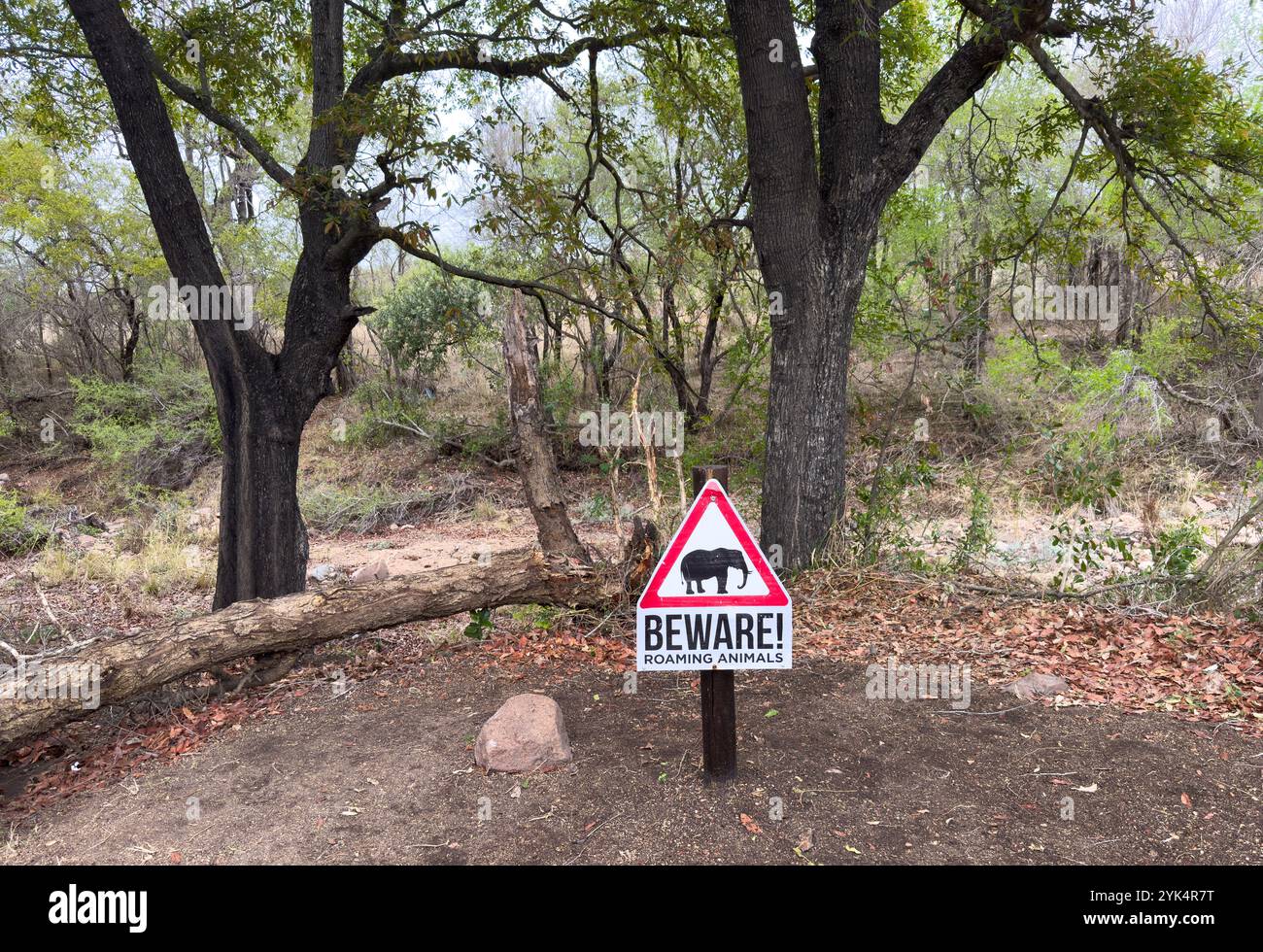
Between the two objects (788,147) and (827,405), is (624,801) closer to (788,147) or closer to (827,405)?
(827,405)

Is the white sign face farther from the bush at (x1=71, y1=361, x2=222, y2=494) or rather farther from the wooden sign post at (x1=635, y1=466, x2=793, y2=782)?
the bush at (x1=71, y1=361, x2=222, y2=494)

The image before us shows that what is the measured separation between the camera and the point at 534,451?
6789 mm

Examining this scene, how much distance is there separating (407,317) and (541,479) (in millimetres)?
13262

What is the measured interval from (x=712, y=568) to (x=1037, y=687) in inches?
105

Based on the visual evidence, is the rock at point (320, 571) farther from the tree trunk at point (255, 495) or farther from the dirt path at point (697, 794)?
the dirt path at point (697, 794)

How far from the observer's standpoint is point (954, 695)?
5008 mm

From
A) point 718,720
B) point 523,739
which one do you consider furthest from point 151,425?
point 718,720

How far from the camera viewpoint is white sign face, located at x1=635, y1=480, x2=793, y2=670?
3.56 metres

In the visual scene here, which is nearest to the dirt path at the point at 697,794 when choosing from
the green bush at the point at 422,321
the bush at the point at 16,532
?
the bush at the point at 16,532

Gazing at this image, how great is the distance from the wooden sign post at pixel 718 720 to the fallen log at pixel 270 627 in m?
2.45

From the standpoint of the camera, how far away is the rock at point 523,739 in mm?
4199

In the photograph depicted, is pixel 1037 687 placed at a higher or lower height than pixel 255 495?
lower

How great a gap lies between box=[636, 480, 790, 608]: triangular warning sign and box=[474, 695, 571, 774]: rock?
1170 mm

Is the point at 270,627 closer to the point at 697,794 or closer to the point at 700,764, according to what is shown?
the point at 700,764
